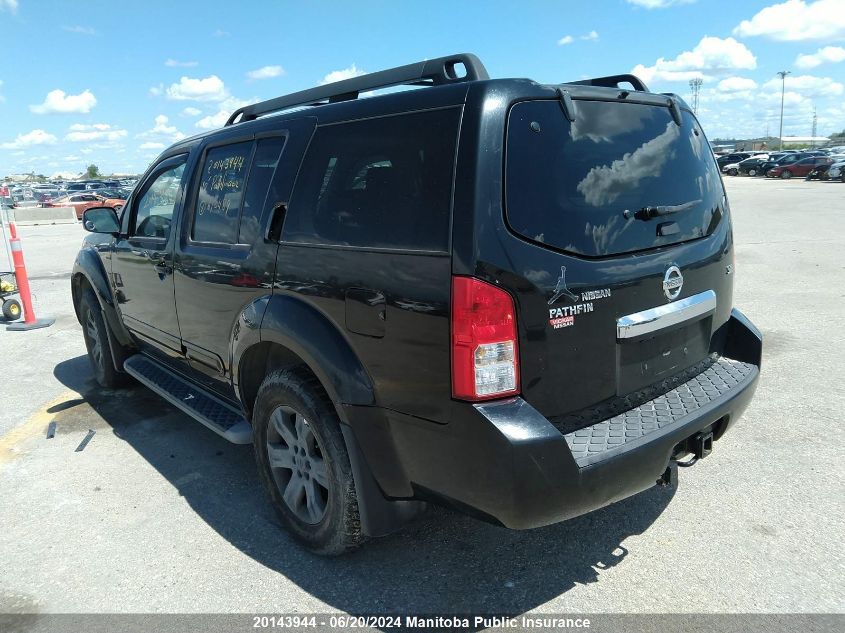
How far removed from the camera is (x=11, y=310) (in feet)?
27.1

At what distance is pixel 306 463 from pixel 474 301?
1329 millimetres

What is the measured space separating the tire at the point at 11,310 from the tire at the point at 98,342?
10.7 feet

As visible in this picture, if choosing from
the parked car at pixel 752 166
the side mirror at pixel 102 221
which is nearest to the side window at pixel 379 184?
the side mirror at pixel 102 221

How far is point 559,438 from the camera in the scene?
2197 millimetres

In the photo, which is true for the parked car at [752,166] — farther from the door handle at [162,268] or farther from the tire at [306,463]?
the tire at [306,463]

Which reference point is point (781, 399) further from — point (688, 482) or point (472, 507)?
point (472, 507)

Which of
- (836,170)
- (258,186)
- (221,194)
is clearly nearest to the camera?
(258,186)

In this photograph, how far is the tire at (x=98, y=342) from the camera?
5.34 meters

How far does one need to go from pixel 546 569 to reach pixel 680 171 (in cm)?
192

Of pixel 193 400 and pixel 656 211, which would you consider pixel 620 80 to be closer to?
pixel 656 211

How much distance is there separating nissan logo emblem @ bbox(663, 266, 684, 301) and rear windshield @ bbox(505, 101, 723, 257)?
0.14m

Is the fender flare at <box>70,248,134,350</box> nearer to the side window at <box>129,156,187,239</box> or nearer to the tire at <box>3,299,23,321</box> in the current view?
the side window at <box>129,156,187,239</box>

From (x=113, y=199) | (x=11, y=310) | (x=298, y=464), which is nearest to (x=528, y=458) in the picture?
(x=298, y=464)

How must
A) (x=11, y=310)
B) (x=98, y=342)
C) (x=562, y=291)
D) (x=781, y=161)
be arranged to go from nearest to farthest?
(x=562, y=291)
(x=98, y=342)
(x=11, y=310)
(x=781, y=161)
